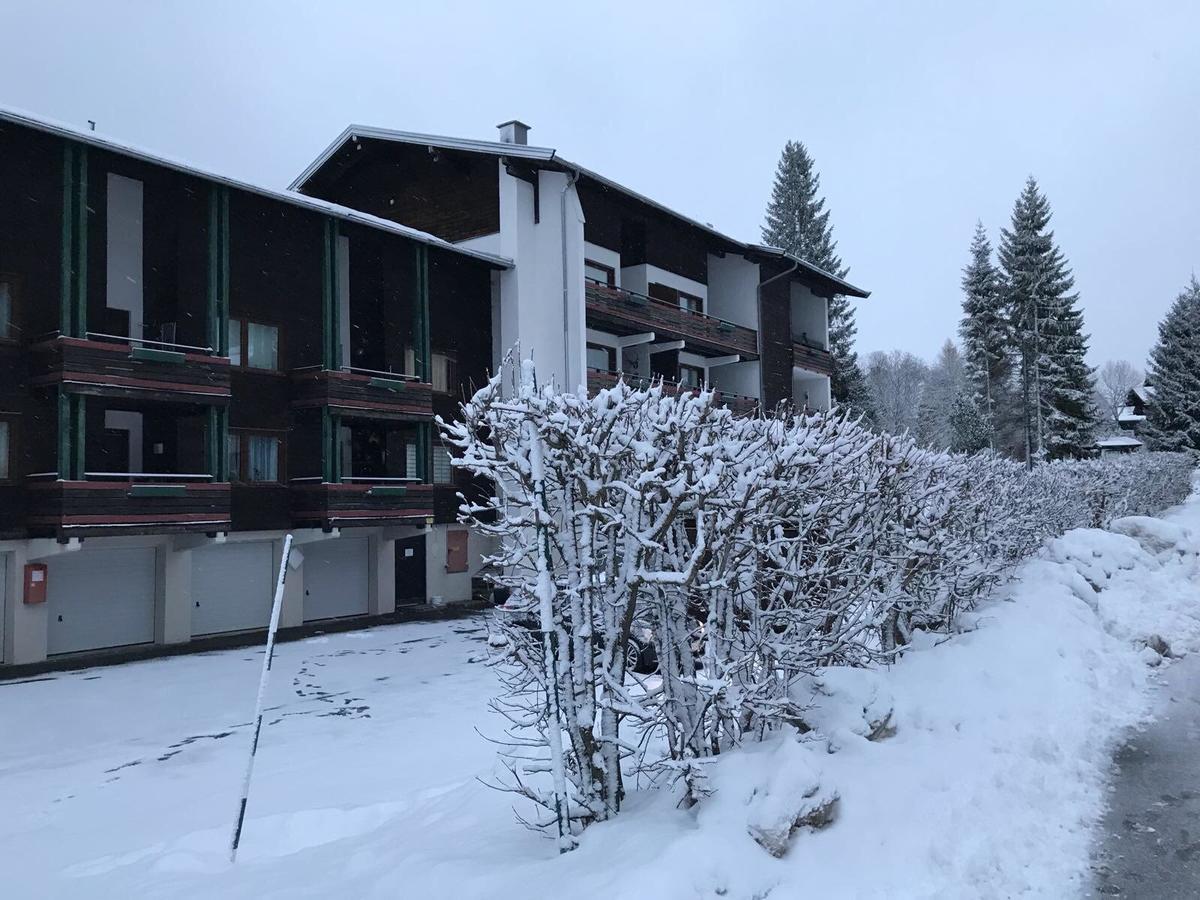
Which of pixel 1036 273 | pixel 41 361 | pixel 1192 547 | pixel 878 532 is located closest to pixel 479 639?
pixel 41 361

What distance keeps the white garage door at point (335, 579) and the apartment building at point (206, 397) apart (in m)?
0.07

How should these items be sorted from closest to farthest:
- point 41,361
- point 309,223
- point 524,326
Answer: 1. point 41,361
2. point 309,223
3. point 524,326

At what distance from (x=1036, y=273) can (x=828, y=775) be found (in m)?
55.6

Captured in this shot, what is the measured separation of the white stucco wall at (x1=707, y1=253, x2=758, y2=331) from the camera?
125ft

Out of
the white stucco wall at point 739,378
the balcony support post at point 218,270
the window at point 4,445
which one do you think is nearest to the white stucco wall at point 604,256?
the white stucco wall at point 739,378

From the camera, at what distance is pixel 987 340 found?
5541 cm

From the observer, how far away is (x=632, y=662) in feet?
22.4

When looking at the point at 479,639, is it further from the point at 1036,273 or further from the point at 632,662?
the point at 1036,273

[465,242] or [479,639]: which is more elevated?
[465,242]

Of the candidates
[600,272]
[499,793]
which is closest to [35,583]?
[499,793]

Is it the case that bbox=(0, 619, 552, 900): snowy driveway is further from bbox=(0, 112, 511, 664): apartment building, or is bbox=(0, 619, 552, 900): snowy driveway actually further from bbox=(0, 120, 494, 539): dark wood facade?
bbox=(0, 120, 494, 539): dark wood facade

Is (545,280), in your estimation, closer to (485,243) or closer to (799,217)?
(485,243)

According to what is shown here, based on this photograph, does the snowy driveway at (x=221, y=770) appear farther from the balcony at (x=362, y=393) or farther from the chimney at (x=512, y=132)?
the chimney at (x=512, y=132)

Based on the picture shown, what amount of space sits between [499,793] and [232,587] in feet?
58.5
